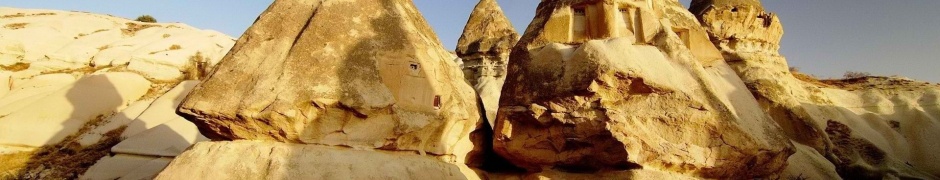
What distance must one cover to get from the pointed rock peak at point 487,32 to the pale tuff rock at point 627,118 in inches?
400

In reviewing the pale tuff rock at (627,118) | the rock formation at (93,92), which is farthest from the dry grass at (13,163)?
the pale tuff rock at (627,118)

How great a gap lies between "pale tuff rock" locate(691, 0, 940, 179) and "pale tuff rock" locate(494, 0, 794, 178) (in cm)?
327

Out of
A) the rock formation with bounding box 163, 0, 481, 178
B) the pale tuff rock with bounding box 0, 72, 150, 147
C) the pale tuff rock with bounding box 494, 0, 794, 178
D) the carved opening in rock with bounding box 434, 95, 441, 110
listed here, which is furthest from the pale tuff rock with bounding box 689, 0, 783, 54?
the pale tuff rock with bounding box 0, 72, 150, 147

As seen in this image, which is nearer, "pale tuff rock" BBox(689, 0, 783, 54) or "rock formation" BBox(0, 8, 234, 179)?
"rock formation" BBox(0, 8, 234, 179)

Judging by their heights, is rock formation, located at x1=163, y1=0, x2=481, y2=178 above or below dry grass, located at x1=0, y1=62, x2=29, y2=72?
above

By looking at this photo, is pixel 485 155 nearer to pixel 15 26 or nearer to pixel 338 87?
pixel 338 87

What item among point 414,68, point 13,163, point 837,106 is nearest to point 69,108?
point 13,163

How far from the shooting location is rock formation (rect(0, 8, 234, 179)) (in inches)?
314

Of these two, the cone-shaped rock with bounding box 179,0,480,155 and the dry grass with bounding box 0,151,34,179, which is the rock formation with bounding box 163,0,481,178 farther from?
the dry grass with bounding box 0,151,34,179

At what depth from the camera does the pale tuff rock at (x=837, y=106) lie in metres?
7.74

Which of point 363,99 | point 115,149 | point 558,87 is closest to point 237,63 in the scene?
point 363,99

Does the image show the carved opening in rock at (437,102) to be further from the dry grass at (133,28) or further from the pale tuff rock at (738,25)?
the dry grass at (133,28)

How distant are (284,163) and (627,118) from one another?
2.41 metres

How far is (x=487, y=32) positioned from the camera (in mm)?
15625
